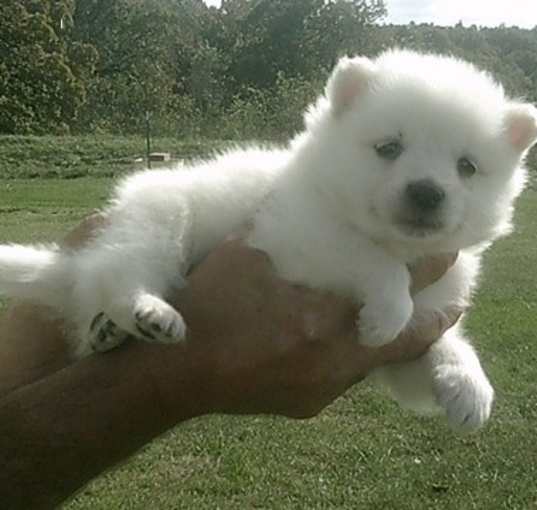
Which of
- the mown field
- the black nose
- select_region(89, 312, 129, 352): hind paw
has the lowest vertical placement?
the mown field

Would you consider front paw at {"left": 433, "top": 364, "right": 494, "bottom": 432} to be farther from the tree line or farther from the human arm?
the tree line

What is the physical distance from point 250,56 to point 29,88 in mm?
12889

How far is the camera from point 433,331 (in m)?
2.92

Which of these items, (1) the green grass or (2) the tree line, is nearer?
(1) the green grass

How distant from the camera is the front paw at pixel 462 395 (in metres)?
2.82

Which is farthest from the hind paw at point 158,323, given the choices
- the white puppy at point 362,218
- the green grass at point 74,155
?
the green grass at point 74,155

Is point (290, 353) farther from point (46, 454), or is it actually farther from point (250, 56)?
point (250, 56)

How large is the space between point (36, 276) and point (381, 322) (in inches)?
45.3

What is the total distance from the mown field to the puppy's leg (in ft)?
Answer: 6.27

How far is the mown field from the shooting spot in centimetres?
510

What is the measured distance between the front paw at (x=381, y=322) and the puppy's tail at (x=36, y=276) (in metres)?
1.01

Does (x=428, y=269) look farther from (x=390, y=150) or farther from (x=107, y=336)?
(x=107, y=336)

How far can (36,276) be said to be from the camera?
311 cm

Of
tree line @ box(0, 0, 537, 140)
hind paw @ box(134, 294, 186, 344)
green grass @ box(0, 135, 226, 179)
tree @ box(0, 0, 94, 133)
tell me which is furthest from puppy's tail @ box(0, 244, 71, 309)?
tree @ box(0, 0, 94, 133)
